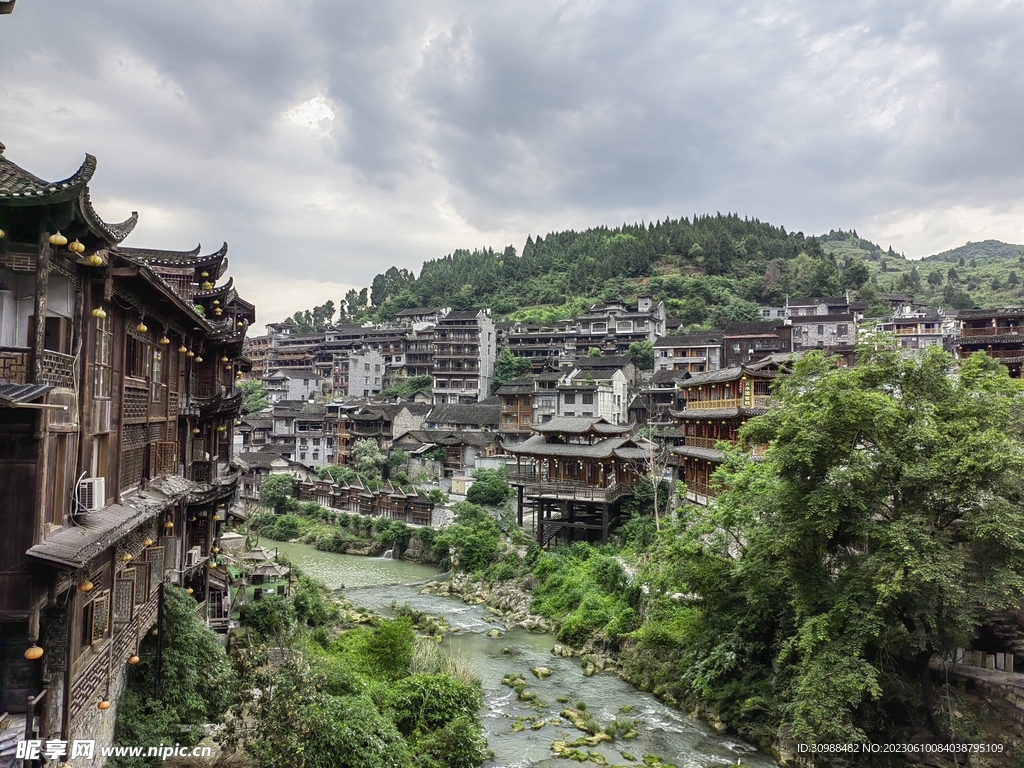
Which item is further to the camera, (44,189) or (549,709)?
(549,709)

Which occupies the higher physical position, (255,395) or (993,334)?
(993,334)

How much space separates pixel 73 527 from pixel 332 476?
47371 millimetres

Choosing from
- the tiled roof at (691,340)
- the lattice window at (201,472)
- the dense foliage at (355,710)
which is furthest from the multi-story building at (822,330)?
the lattice window at (201,472)

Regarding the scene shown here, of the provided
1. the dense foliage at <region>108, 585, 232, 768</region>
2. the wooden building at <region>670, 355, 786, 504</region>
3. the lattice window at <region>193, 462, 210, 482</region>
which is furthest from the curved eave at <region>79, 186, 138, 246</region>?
the wooden building at <region>670, 355, 786, 504</region>

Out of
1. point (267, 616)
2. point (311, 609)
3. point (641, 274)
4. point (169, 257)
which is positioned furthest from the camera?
point (641, 274)

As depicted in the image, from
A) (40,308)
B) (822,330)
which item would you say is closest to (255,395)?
(822,330)

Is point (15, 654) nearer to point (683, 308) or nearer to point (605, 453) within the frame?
point (605, 453)

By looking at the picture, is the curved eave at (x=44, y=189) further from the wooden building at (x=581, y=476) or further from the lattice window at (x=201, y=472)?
the wooden building at (x=581, y=476)

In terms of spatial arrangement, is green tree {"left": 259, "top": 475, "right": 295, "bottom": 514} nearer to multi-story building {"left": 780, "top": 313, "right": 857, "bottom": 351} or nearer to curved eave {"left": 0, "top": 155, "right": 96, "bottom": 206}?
curved eave {"left": 0, "top": 155, "right": 96, "bottom": 206}

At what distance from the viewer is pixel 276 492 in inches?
2109

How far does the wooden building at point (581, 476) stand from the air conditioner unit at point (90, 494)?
28121 mm

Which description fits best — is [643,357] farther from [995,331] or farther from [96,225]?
[96,225]

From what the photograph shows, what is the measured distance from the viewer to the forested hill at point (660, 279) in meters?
86.4

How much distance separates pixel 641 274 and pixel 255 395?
6012cm
